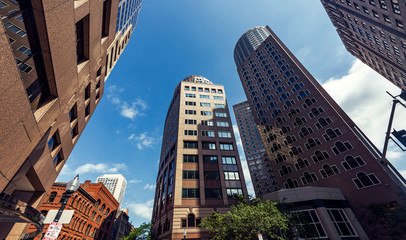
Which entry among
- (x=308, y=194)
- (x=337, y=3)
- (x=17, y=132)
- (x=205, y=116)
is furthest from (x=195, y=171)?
(x=337, y=3)

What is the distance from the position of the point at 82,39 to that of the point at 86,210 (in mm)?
48764

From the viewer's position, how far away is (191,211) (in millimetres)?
29969

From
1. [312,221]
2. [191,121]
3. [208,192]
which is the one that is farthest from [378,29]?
[208,192]

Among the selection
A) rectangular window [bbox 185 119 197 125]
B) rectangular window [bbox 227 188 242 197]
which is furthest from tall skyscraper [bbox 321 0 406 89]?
rectangular window [bbox 185 119 197 125]

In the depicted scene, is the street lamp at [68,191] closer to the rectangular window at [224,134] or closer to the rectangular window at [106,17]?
the rectangular window at [106,17]

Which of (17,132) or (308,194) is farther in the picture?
(308,194)

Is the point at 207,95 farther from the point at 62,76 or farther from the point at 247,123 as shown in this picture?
the point at 247,123

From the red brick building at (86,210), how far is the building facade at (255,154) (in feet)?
201

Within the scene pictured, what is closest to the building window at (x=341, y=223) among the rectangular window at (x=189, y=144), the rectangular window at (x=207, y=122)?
the rectangular window at (x=189, y=144)

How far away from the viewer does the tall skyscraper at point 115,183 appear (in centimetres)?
17688

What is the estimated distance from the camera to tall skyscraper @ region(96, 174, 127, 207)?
580 feet

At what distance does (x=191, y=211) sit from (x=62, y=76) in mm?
27781

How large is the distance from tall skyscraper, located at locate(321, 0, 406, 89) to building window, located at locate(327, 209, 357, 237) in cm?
3905

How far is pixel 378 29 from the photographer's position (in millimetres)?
40938
